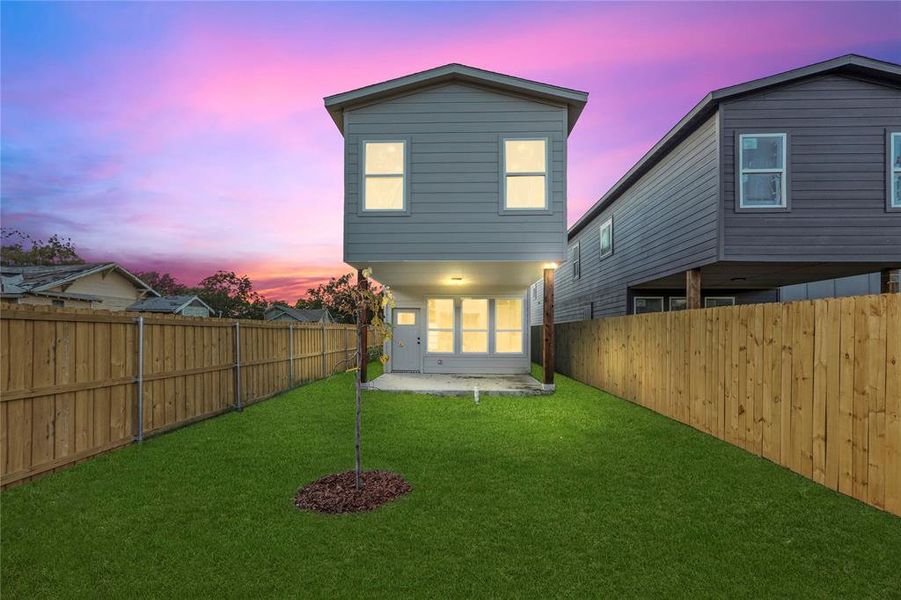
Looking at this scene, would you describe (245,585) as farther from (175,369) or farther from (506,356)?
(506,356)

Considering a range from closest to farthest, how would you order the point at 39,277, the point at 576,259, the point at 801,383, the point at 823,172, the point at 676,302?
the point at 801,383 < the point at 823,172 < the point at 676,302 < the point at 39,277 < the point at 576,259

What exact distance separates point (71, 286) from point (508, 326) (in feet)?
74.3

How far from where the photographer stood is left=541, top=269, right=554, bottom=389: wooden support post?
9.73 metres

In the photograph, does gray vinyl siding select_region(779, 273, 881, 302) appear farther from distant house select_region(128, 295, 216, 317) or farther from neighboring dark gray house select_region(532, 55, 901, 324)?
distant house select_region(128, 295, 216, 317)

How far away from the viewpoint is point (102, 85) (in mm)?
12789

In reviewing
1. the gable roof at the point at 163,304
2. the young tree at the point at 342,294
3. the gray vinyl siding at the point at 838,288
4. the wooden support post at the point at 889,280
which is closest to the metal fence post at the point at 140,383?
the young tree at the point at 342,294

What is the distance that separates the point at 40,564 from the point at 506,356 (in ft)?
38.9

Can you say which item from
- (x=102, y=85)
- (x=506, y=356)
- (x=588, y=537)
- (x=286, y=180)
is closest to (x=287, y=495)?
(x=588, y=537)

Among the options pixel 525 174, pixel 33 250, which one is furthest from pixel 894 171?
pixel 33 250

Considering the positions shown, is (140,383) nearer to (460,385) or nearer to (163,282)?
(460,385)

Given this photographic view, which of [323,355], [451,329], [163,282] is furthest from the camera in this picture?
[163,282]

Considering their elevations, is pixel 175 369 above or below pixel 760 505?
above

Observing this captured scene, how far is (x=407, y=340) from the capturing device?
47.1 ft

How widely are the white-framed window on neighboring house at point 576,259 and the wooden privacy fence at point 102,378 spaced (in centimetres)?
1673
